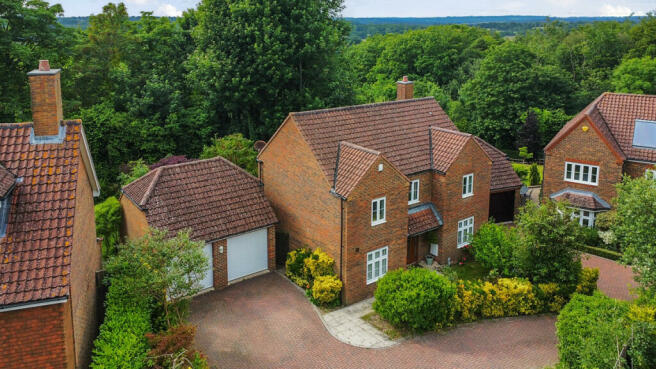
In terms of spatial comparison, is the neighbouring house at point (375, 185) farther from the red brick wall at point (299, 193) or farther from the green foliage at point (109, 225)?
the green foliage at point (109, 225)

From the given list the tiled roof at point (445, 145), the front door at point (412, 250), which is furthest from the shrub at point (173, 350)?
the tiled roof at point (445, 145)

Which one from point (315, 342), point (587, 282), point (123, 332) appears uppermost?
point (123, 332)

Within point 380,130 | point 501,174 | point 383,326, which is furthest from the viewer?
point 501,174

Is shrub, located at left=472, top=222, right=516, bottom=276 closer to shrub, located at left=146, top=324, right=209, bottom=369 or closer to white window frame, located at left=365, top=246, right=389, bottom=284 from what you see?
white window frame, located at left=365, top=246, right=389, bottom=284

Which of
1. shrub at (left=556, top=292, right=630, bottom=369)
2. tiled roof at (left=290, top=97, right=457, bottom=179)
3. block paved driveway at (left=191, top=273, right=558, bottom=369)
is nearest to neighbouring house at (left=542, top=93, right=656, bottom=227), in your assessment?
tiled roof at (left=290, top=97, right=457, bottom=179)

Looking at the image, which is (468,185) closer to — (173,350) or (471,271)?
(471,271)

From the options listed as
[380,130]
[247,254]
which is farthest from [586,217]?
[247,254]

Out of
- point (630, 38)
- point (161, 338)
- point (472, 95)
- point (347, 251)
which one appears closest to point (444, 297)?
point (347, 251)
